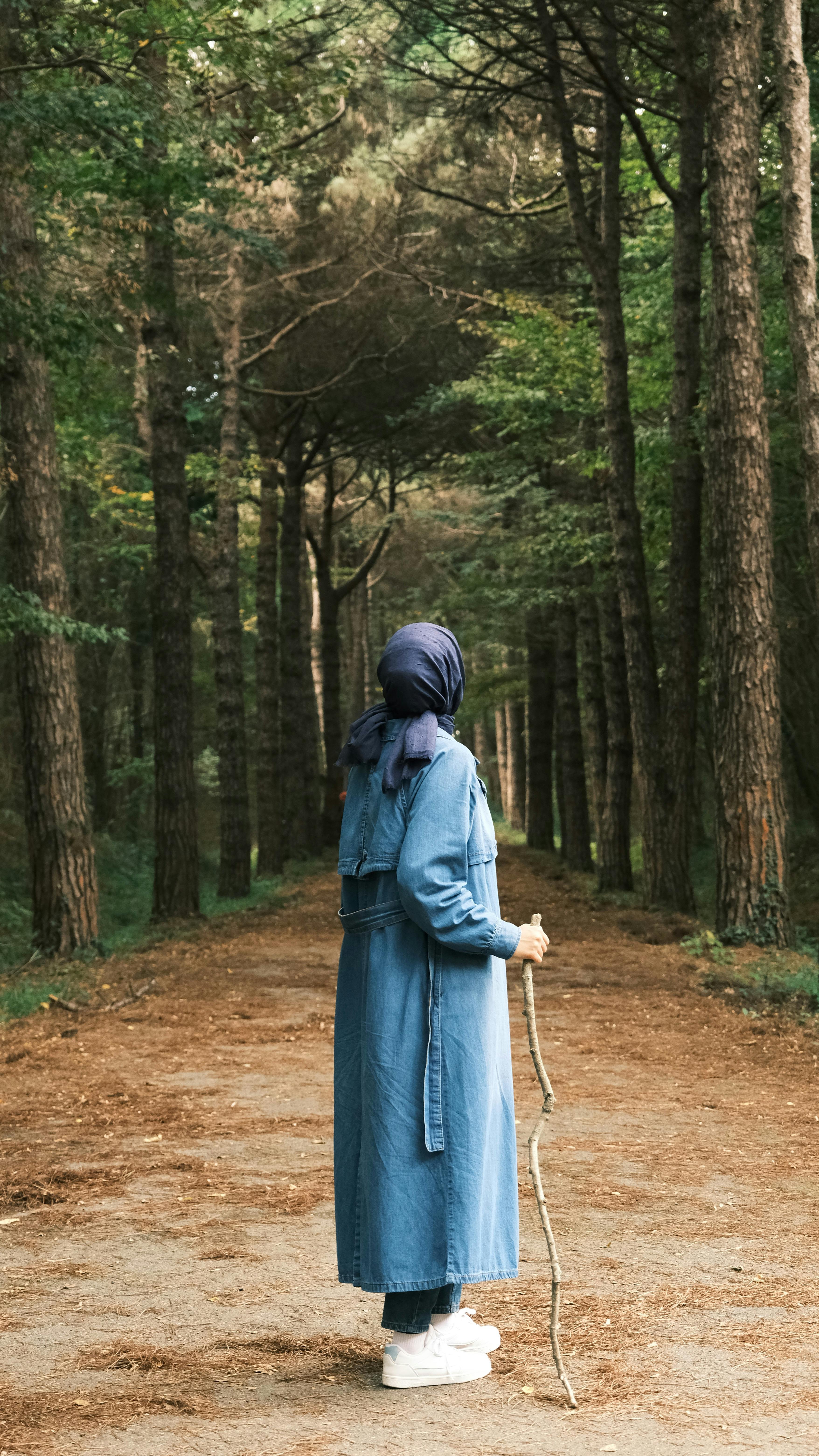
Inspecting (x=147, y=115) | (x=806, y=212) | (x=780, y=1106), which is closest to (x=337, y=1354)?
(x=780, y=1106)

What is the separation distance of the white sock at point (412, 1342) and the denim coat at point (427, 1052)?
0.21 meters

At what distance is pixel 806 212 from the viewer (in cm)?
1209

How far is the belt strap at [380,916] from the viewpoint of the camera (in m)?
4.04

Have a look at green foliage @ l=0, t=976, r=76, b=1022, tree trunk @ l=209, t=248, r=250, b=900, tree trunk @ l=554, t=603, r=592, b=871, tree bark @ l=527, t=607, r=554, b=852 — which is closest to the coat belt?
green foliage @ l=0, t=976, r=76, b=1022

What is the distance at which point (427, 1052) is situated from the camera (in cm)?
394

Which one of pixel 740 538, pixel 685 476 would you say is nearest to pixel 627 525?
pixel 685 476

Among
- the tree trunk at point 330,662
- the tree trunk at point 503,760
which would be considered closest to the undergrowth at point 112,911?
the tree trunk at point 330,662

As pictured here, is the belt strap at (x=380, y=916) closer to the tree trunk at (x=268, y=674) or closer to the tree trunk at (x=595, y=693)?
the tree trunk at (x=595, y=693)

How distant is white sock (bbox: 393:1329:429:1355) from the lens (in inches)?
→ 157

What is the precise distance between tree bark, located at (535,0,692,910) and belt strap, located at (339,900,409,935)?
566 inches

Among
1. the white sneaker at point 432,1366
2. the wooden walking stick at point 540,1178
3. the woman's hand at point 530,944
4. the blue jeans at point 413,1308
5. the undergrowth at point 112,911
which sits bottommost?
the undergrowth at point 112,911

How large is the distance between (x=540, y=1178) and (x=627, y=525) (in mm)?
15234

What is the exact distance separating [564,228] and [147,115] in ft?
43.2

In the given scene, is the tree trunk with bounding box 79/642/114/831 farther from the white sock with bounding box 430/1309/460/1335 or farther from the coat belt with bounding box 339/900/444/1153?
the white sock with bounding box 430/1309/460/1335
